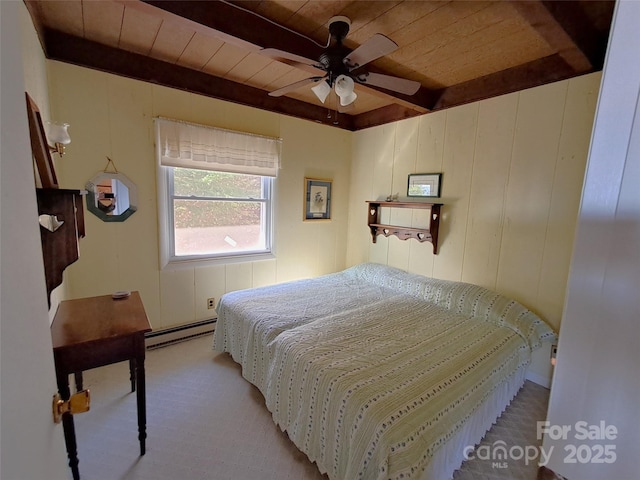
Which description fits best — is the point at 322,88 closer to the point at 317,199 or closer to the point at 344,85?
the point at 344,85

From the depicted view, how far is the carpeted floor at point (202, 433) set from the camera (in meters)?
1.52

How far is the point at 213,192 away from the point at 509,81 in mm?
2827

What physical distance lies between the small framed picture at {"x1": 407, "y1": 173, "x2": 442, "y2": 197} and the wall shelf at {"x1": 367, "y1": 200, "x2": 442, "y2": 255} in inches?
5.7

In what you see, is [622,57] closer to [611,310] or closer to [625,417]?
[611,310]

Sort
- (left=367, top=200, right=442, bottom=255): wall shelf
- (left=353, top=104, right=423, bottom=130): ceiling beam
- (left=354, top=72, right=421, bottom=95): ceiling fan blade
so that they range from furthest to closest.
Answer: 1. (left=353, top=104, right=423, bottom=130): ceiling beam
2. (left=367, top=200, right=442, bottom=255): wall shelf
3. (left=354, top=72, right=421, bottom=95): ceiling fan blade

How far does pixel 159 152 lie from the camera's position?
100 inches

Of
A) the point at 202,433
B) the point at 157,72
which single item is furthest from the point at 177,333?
the point at 157,72

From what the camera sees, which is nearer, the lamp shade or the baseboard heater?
the lamp shade

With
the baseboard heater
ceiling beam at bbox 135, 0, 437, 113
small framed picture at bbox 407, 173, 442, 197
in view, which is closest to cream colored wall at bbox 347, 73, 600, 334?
small framed picture at bbox 407, 173, 442, 197

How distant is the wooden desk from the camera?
4.39ft

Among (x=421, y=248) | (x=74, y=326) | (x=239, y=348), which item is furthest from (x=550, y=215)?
(x=74, y=326)

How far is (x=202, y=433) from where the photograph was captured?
1.74 m

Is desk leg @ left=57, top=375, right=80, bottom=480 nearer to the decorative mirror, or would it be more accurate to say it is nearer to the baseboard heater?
the baseboard heater

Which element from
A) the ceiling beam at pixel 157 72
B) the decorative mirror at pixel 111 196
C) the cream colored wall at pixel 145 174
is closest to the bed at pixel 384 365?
the cream colored wall at pixel 145 174
